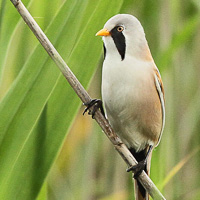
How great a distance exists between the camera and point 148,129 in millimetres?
1193

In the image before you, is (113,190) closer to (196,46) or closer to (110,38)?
(196,46)

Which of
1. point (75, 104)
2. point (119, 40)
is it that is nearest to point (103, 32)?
point (119, 40)

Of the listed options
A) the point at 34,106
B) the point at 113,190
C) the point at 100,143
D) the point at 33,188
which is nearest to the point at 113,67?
the point at 34,106

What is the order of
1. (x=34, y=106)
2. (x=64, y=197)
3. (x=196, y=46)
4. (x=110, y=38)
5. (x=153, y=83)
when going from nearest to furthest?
(x=34, y=106)
(x=110, y=38)
(x=153, y=83)
(x=64, y=197)
(x=196, y=46)

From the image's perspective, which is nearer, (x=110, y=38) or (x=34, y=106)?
(x=34, y=106)

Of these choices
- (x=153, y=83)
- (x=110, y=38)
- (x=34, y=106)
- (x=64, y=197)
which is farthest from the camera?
(x=64, y=197)

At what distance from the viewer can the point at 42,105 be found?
0.93 metres

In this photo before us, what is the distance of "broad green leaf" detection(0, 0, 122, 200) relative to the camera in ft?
3.04

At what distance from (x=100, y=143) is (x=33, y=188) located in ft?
2.11

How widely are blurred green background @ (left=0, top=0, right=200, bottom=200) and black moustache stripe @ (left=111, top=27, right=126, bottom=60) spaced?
2.0 inches

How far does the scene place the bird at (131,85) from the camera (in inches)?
40.6

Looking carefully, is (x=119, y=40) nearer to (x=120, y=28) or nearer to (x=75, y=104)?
(x=120, y=28)

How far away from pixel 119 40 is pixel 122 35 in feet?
0.04

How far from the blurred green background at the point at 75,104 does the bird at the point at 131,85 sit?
0.06m
